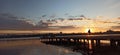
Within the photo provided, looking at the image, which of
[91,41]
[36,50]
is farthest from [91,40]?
[36,50]

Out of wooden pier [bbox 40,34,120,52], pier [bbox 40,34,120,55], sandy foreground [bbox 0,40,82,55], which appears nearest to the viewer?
pier [bbox 40,34,120,55]

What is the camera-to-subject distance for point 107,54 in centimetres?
3469

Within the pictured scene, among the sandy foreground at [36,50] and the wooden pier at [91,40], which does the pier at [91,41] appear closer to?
the wooden pier at [91,40]

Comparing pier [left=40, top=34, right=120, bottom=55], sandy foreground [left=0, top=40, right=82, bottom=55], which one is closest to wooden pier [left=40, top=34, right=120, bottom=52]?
pier [left=40, top=34, right=120, bottom=55]

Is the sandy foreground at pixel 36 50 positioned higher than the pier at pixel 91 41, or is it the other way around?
the pier at pixel 91 41

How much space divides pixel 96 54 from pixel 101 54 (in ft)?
3.36

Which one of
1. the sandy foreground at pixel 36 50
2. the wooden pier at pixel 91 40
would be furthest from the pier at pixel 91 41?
the sandy foreground at pixel 36 50

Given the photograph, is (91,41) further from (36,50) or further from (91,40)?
(36,50)

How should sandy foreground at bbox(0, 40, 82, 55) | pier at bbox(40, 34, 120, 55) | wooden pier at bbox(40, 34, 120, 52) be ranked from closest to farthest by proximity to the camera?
pier at bbox(40, 34, 120, 55) < wooden pier at bbox(40, 34, 120, 52) < sandy foreground at bbox(0, 40, 82, 55)

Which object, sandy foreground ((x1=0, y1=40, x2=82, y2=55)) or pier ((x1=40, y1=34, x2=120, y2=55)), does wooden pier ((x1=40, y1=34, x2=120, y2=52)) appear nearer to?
pier ((x1=40, y1=34, x2=120, y2=55))

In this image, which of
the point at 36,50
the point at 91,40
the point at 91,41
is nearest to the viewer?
the point at 91,40

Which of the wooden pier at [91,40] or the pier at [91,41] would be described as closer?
the pier at [91,41]

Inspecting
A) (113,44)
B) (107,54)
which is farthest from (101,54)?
(113,44)

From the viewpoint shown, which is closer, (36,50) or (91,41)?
(36,50)
